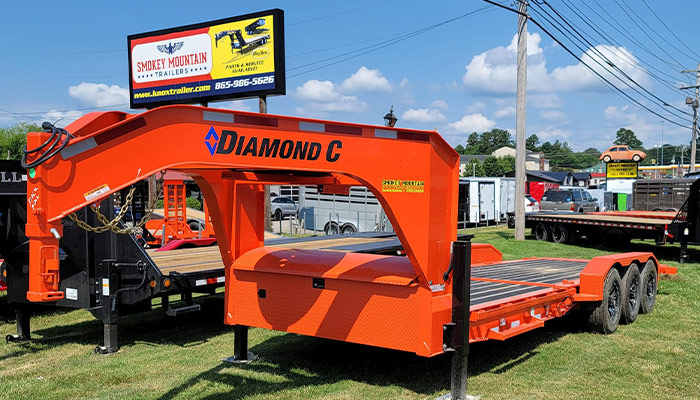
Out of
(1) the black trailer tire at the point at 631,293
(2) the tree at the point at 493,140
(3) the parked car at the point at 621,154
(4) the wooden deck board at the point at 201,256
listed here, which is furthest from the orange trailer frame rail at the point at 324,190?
(2) the tree at the point at 493,140

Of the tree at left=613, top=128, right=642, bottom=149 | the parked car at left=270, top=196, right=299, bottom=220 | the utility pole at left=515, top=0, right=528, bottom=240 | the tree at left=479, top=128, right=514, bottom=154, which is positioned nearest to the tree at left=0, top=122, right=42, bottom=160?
the parked car at left=270, top=196, right=299, bottom=220

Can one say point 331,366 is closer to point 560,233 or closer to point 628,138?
point 560,233

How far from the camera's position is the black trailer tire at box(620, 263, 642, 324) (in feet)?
27.7

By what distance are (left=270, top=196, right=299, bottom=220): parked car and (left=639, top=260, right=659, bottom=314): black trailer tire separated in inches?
1110

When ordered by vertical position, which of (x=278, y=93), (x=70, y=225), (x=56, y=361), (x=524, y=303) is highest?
(x=278, y=93)

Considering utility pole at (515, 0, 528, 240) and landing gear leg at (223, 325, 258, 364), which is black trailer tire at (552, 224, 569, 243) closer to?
utility pole at (515, 0, 528, 240)

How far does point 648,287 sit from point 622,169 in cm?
3263

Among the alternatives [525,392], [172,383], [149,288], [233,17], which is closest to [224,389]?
[172,383]

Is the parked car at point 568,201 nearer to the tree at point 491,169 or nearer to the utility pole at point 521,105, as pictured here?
the utility pole at point 521,105

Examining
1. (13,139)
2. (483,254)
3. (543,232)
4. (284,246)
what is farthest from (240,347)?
(13,139)

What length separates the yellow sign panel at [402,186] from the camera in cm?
507

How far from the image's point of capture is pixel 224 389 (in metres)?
5.81

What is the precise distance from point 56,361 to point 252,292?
2488mm

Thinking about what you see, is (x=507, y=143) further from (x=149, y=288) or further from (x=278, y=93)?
(x=149, y=288)
